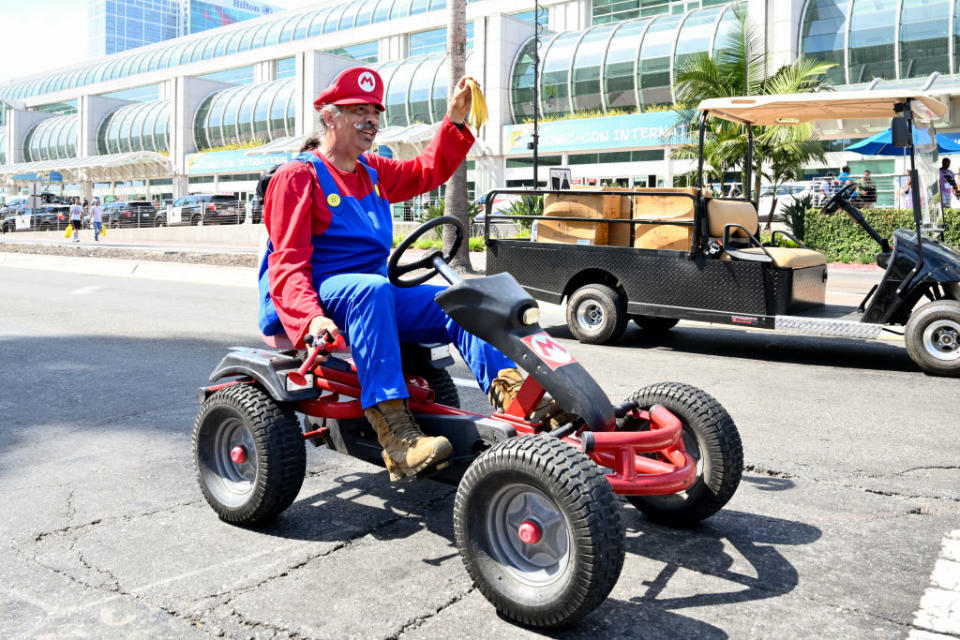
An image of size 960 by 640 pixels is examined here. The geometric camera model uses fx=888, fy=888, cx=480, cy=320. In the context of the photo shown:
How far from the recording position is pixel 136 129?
2266 inches

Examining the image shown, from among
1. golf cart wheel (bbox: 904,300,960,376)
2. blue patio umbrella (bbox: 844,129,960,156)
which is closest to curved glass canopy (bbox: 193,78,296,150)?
blue patio umbrella (bbox: 844,129,960,156)

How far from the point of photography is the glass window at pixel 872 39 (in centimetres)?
2839

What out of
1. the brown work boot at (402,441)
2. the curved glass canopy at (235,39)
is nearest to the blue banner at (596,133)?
the curved glass canopy at (235,39)

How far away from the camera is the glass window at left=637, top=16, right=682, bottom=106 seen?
3284 cm

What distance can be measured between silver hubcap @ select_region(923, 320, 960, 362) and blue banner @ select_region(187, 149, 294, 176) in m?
40.3

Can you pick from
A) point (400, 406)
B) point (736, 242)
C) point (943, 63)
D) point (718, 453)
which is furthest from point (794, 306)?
point (943, 63)

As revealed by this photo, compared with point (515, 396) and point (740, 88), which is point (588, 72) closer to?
point (740, 88)

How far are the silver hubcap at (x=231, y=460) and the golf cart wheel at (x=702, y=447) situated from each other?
1.50 metres

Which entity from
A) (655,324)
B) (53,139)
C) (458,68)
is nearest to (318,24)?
(53,139)

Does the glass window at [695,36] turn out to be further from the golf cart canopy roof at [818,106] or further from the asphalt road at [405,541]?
the asphalt road at [405,541]

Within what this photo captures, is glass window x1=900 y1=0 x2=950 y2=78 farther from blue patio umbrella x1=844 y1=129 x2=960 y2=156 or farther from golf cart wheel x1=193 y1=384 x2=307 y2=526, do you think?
golf cart wheel x1=193 y1=384 x2=307 y2=526

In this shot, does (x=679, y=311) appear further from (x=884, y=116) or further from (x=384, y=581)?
(x=384, y=581)

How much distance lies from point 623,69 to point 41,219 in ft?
91.0

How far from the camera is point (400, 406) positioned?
333 centimetres
